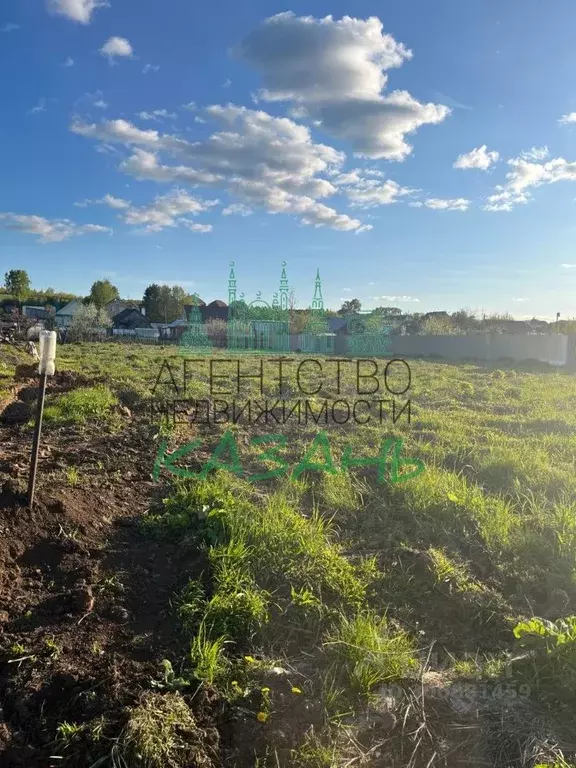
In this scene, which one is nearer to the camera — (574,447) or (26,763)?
(26,763)

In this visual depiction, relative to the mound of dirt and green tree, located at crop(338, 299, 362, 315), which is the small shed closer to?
green tree, located at crop(338, 299, 362, 315)

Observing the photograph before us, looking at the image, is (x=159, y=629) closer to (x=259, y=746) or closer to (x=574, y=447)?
(x=259, y=746)

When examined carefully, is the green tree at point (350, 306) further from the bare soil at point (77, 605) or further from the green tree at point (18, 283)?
the bare soil at point (77, 605)

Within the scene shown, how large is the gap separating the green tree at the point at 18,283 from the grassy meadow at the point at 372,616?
6289cm

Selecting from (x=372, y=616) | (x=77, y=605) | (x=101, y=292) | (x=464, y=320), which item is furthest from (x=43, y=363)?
(x=101, y=292)

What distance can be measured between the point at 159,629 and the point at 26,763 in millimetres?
811

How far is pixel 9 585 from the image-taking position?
2.74 metres

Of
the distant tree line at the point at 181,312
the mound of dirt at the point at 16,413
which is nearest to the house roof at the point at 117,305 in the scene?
the distant tree line at the point at 181,312

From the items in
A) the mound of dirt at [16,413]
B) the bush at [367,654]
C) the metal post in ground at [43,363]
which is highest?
the metal post in ground at [43,363]

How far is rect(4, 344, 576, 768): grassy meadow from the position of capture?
6.67 feet

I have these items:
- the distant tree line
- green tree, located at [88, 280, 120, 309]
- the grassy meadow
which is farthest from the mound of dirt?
green tree, located at [88, 280, 120, 309]

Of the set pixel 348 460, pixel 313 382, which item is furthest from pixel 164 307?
pixel 348 460

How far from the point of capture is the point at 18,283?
59.8 meters

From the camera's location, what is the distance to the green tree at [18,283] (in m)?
59.6
